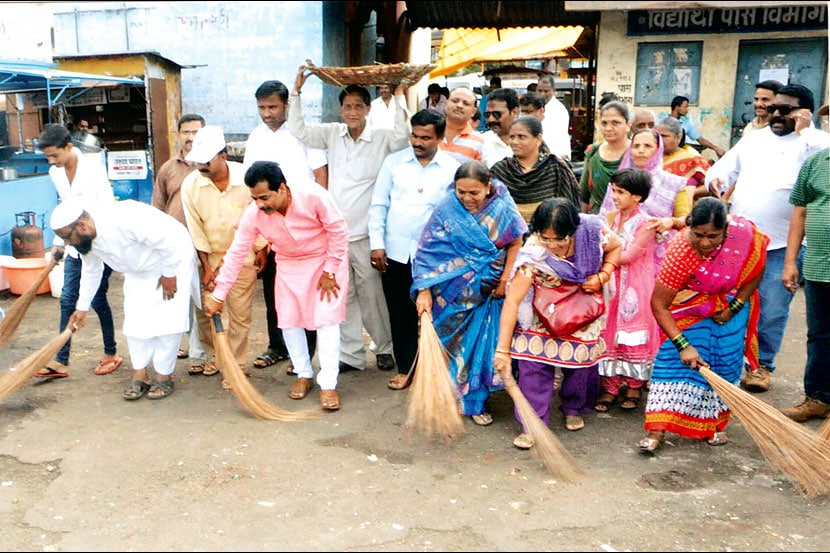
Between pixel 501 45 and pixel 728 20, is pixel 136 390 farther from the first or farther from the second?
pixel 501 45

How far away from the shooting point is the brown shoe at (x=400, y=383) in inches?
184

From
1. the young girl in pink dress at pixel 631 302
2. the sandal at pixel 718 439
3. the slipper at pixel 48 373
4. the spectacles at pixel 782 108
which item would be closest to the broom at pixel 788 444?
the sandal at pixel 718 439

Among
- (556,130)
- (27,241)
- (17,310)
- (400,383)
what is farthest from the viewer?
(27,241)

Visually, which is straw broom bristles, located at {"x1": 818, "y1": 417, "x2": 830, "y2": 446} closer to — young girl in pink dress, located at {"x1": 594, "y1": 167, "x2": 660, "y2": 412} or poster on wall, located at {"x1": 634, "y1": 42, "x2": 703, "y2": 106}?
young girl in pink dress, located at {"x1": 594, "y1": 167, "x2": 660, "y2": 412}

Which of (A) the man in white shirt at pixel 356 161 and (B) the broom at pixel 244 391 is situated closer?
(B) the broom at pixel 244 391

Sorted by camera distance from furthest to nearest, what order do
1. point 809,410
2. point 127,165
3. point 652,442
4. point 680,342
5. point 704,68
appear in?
point 127,165 → point 704,68 → point 809,410 → point 652,442 → point 680,342

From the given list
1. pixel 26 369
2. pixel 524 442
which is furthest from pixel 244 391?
pixel 524 442

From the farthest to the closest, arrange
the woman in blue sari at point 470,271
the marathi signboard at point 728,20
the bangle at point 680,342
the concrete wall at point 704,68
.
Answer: the concrete wall at point 704,68
the marathi signboard at point 728,20
the woman in blue sari at point 470,271
the bangle at point 680,342

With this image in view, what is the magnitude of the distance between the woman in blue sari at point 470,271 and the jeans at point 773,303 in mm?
1747

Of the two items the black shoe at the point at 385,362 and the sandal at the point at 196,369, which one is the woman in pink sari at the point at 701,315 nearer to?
the black shoe at the point at 385,362

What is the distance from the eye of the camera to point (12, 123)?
12.8 meters

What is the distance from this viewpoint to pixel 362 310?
498cm

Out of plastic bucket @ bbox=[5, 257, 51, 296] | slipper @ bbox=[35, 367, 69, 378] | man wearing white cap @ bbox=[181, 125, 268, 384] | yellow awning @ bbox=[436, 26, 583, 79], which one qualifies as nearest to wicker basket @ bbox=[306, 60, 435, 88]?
man wearing white cap @ bbox=[181, 125, 268, 384]

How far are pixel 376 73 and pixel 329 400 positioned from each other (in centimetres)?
193
